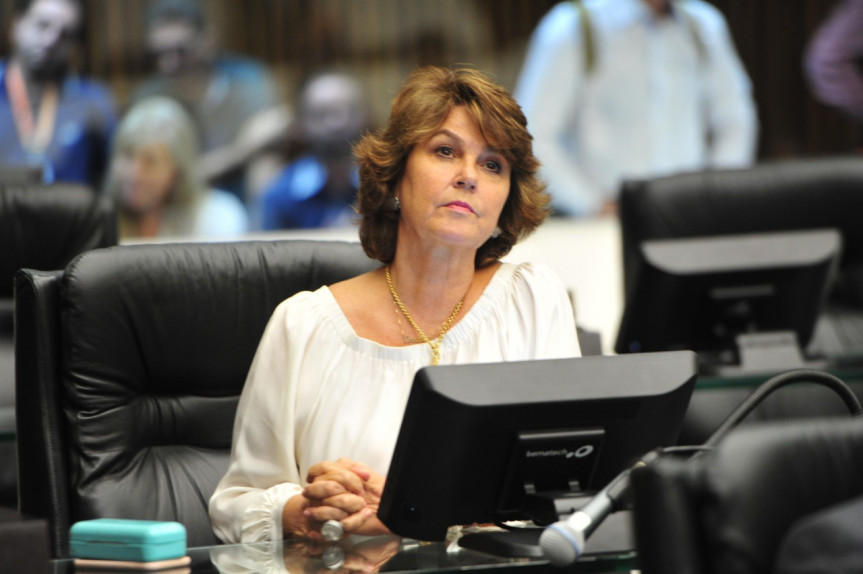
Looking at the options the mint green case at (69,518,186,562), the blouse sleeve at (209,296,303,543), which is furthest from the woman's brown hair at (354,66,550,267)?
the mint green case at (69,518,186,562)

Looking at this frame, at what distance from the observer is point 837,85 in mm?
4992

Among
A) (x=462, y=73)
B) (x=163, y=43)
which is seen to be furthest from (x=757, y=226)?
(x=163, y=43)

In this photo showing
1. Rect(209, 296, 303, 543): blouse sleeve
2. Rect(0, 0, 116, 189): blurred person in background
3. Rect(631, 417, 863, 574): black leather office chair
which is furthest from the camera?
Rect(0, 0, 116, 189): blurred person in background

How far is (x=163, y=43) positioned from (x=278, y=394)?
2.90 meters

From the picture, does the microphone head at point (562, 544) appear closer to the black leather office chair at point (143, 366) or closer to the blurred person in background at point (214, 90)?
the black leather office chair at point (143, 366)

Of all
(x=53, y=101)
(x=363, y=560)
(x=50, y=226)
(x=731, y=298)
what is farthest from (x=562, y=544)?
(x=53, y=101)

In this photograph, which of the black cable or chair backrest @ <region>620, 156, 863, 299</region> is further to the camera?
chair backrest @ <region>620, 156, 863, 299</region>

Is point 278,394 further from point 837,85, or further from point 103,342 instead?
point 837,85

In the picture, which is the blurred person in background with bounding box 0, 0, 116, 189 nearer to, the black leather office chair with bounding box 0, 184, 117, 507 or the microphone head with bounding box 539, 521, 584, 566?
the black leather office chair with bounding box 0, 184, 117, 507

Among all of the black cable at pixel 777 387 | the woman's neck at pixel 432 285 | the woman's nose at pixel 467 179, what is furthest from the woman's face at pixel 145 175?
the black cable at pixel 777 387

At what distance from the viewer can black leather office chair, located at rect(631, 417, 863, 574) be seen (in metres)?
1.09

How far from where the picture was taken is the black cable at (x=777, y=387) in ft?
4.73

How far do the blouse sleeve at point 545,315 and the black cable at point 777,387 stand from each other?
1.74 feet

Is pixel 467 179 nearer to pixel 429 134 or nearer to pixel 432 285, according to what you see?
pixel 429 134
